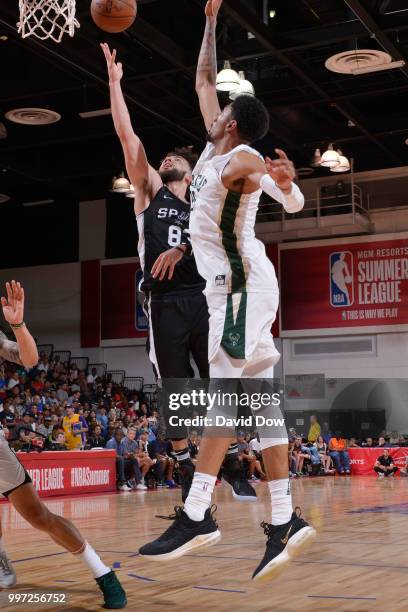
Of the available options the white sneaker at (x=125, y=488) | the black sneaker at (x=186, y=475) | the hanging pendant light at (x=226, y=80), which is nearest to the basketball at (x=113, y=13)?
the black sneaker at (x=186, y=475)

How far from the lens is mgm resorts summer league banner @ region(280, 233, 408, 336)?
80.6 ft

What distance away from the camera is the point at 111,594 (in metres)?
4.41

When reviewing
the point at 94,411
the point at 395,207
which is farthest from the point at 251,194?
the point at 395,207

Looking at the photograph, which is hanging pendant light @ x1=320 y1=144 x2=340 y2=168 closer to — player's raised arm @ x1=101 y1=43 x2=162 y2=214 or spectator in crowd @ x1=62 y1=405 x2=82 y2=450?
spectator in crowd @ x1=62 y1=405 x2=82 y2=450

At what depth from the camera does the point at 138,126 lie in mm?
20953

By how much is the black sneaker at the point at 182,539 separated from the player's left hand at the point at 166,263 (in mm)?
1453

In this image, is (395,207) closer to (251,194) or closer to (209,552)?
(209,552)

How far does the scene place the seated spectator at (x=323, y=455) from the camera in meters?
22.7

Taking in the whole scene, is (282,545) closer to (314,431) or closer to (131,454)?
(131,454)

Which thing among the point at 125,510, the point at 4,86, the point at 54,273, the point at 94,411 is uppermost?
the point at 4,86

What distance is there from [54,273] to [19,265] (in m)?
1.33

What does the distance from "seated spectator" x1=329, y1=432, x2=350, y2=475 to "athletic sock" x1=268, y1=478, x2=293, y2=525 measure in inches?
751

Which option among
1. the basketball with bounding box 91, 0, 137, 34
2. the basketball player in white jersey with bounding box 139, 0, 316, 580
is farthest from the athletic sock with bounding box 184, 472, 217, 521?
the basketball with bounding box 91, 0, 137, 34

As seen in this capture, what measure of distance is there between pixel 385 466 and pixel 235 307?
18.7m
